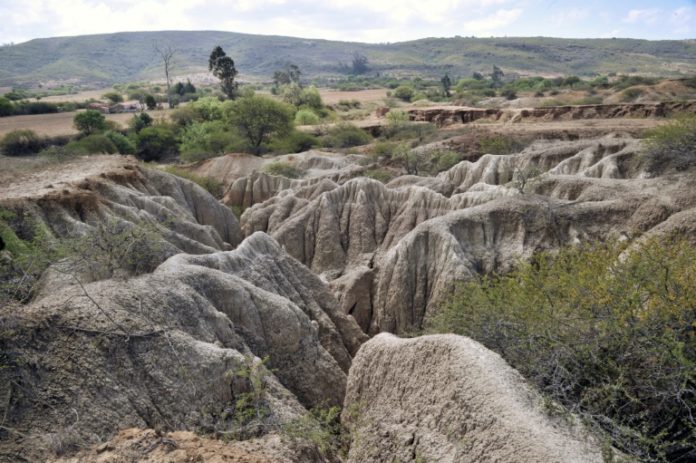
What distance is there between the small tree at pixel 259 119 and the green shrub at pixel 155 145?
602 centimetres

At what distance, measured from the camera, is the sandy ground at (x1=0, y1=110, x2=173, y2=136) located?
5774 cm

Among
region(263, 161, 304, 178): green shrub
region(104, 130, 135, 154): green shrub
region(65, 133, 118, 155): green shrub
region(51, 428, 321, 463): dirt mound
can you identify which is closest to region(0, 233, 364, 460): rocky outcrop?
region(51, 428, 321, 463): dirt mound

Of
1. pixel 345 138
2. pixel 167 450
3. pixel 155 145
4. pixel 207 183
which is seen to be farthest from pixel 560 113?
pixel 167 450

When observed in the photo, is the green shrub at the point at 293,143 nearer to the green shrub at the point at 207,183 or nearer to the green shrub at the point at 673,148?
the green shrub at the point at 207,183

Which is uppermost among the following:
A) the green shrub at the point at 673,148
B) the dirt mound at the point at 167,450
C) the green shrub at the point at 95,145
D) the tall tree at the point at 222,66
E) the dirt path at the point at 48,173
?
the tall tree at the point at 222,66

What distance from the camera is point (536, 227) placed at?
18.0 metres

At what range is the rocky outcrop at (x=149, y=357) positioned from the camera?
25.7 feet

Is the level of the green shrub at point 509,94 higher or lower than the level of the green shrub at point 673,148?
lower

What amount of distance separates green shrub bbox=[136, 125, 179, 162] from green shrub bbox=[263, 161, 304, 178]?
1677 centimetres

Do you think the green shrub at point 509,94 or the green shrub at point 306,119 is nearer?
the green shrub at point 306,119

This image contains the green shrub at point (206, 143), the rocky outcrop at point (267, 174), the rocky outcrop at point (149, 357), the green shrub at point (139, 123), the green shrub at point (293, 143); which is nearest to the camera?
the rocky outcrop at point (149, 357)

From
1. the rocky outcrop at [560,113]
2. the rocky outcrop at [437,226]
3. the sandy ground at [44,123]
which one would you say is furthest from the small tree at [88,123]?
the rocky outcrop at [437,226]

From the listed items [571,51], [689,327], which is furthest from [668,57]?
[689,327]

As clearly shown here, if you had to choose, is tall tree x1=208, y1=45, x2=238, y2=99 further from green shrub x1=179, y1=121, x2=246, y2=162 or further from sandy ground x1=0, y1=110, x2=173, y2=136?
green shrub x1=179, y1=121, x2=246, y2=162
